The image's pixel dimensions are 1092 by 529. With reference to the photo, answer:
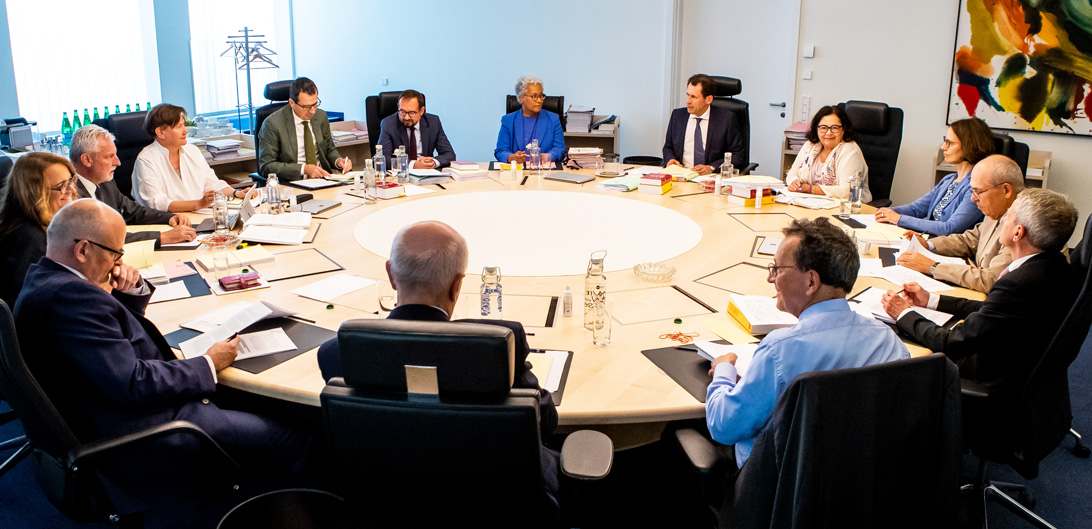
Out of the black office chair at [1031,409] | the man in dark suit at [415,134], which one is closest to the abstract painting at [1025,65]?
the black office chair at [1031,409]

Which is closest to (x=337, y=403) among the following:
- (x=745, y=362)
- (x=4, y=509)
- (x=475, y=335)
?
(x=475, y=335)

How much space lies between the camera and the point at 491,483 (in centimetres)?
175

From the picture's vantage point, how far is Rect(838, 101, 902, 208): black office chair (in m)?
5.21

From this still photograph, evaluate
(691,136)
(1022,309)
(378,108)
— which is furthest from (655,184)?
(1022,309)

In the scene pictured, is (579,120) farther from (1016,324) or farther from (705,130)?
(1016,324)

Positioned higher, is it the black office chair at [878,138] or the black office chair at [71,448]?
the black office chair at [878,138]

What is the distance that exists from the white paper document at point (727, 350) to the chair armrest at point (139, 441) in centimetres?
145

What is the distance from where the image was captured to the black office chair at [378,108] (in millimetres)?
6387

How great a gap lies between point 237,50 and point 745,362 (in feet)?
20.5

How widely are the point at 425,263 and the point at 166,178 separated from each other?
10.5 ft

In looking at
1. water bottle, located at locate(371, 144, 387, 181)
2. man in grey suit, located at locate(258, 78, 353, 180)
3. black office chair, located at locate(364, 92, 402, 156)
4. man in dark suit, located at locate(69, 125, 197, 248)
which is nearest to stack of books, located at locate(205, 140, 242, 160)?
man in grey suit, located at locate(258, 78, 353, 180)

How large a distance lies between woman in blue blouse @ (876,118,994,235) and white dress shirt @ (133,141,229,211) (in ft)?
12.8

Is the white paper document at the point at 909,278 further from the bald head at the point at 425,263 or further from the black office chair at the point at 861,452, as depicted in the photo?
the bald head at the point at 425,263

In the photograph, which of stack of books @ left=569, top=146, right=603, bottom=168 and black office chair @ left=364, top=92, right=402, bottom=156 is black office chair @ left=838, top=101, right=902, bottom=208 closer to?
stack of books @ left=569, top=146, right=603, bottom=168
